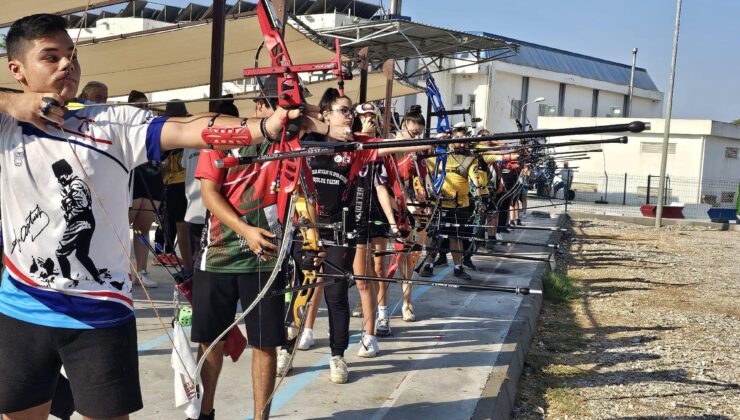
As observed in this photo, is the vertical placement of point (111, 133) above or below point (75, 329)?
above

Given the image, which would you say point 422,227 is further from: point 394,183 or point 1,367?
point 1,367

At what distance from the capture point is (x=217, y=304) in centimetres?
378

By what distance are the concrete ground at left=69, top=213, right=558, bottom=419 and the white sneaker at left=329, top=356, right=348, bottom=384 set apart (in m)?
0.04

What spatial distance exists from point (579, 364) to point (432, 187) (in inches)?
109

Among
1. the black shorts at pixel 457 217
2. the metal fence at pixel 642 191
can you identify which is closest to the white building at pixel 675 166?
the metal fence at pixel 642 191

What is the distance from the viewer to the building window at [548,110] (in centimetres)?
4947

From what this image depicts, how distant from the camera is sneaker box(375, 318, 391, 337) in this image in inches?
251

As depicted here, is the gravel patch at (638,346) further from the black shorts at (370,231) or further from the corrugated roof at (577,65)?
the corrugated roof at (577,65)

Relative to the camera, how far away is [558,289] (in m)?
9.61

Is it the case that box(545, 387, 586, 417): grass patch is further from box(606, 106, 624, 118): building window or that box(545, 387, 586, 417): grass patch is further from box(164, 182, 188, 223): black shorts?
box(606, 106, 624, 118): building window

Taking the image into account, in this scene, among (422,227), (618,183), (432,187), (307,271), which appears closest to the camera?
(307,271)

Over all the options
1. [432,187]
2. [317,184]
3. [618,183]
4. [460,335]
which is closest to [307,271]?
[317,184]

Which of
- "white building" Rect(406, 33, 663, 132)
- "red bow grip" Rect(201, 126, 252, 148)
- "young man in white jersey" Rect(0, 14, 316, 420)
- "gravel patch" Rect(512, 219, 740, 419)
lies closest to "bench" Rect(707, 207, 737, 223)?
"gravel patch" Rect(512, 219, 740, 419)

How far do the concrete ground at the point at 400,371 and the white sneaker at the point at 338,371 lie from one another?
0.13 feet
